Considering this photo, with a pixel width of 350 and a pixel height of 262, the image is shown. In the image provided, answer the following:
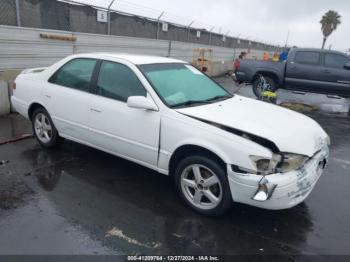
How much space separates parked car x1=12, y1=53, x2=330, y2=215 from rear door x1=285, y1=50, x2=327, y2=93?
7346 millimetres

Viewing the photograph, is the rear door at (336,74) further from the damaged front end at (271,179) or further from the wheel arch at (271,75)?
the damaged front end at (271,179)

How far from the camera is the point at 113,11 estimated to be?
12188 millimetres

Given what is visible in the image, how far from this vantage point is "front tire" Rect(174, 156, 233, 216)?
3.40 m

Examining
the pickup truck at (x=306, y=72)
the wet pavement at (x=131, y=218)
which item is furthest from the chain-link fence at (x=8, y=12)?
the pickup truck at (x=306, y=72)

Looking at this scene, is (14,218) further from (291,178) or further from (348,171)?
(348,171)

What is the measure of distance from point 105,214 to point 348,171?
3900 mm

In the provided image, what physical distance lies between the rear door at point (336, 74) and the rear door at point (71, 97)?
28.8ft

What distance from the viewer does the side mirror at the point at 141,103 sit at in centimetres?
373

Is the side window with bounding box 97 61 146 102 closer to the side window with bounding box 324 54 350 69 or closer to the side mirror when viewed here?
the side mirror

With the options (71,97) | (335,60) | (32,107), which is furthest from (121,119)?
(335,60)

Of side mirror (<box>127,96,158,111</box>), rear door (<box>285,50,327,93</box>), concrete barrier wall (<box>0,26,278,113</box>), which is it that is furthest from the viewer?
rear door (<box>285,50,327,93</box>)

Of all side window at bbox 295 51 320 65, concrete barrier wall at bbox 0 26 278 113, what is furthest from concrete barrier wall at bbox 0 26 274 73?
side window at bbox 295 51 320 65

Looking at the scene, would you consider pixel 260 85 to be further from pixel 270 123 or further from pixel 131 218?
pixel 131 218

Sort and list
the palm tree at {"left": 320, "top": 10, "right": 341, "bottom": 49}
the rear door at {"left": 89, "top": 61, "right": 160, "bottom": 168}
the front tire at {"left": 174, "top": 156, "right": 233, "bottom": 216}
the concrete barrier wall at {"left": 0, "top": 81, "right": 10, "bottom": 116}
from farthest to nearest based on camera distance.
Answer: the palm tree at {"left": 320, "top": 10, "right": 341, "bottom": 49} → the concrete barrier wall at {"left": 0, "top": 81, "right": 10, "bottom": 116} → the rear door at {"left": 89, "top": 61, "right": 160, "bottom": 168} → the front tire at {"left": 174, "top": 156, "right": 233, "bottom": 216}
